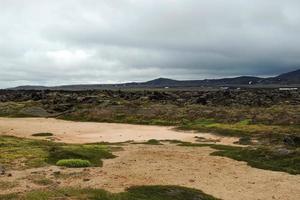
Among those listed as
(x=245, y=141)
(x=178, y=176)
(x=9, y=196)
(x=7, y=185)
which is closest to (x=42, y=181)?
(x=7, y=185)

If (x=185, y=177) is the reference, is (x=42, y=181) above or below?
above

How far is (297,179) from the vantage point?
28.4 metres

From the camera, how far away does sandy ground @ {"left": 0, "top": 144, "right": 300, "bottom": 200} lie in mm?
24641

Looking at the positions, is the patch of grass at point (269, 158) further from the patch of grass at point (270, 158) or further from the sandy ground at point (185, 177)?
the sandy ground at point (185, 177)

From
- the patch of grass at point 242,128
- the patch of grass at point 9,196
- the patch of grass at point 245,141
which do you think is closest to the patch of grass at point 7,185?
the patch of grass at point 9,196

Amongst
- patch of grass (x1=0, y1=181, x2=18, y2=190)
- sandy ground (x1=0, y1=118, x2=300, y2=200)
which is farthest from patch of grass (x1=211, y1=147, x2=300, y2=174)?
patch of grass (x1=0, y1=181, x2=18, y2=190)

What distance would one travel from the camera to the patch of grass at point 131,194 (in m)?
21.6

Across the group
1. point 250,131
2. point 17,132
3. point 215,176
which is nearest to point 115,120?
point 17,132

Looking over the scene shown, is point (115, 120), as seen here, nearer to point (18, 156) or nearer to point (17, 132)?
point (17, 132)

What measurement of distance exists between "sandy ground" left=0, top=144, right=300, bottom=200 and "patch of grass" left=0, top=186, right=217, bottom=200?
924 millimetres

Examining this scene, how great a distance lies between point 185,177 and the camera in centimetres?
2797

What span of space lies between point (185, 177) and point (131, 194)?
5997mm

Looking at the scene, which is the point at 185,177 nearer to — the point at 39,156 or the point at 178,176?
the point at 178,176

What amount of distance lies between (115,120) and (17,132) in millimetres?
22166
